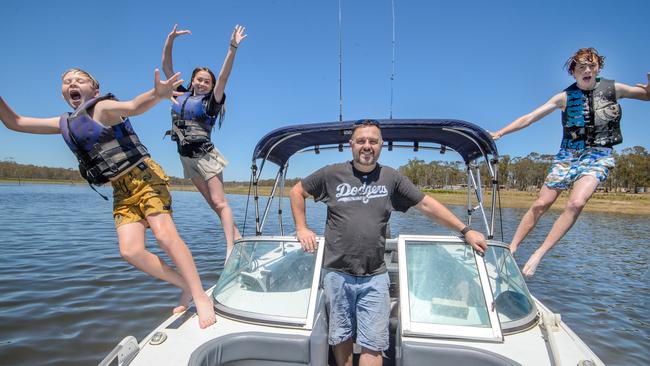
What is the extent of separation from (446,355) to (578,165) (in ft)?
8.47

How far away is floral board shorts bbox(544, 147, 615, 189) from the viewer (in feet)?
12.0

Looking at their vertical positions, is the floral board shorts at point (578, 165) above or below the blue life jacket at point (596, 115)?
below

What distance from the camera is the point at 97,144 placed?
2.90m

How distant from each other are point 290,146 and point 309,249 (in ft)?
8.81

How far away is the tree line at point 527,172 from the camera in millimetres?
69750

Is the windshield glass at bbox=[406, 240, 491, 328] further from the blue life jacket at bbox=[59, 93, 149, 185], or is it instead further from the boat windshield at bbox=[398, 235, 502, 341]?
the blue life jacket at bbox=[59, 93, 149, 185]

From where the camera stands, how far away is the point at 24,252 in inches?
411

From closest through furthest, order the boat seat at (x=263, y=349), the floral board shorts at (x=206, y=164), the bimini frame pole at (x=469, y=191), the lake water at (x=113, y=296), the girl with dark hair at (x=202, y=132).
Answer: the boat seat at (x=263, y=349)
the girl with dark hair at (x=202, y=132)
the floral board shorts at (x=206, y=164)
the lake water at (x=113, y=296)
the bimini frame pole at (x=469, y=191)

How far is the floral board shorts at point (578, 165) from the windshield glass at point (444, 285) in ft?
5.10

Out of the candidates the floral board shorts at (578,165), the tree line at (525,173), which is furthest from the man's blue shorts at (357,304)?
the tree line at (525,173)

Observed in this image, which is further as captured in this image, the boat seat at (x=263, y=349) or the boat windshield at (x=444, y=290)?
the boat windshield at (x=444, y=290)

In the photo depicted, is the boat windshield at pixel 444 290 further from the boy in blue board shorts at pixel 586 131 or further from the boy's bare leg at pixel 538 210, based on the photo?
the boy's bare leg at pixel 538 210

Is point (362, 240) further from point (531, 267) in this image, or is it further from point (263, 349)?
point (531, 267)

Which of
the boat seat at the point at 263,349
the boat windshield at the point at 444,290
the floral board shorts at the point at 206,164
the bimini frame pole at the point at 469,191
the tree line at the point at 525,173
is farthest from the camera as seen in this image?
the tree line at the point at 525,173
